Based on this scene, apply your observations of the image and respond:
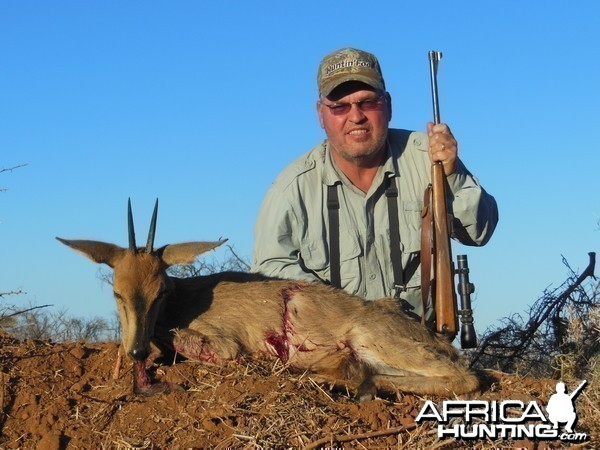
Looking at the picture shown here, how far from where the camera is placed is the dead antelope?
6121 mm

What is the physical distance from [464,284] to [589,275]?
2282 millimetres

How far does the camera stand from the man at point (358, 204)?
810cm

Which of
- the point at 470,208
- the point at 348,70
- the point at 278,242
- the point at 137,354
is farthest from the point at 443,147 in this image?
the point at 137,354

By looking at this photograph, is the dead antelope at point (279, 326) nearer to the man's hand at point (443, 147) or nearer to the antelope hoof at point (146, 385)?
the antelope hoof at point (146, 385)

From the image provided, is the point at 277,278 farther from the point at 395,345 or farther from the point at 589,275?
the point at 589,275

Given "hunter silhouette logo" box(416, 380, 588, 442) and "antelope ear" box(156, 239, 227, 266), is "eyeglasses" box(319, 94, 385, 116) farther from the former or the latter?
"hunter silhouette logo" box(416, 380, 588, 442)

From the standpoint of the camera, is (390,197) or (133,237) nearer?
(133,237)

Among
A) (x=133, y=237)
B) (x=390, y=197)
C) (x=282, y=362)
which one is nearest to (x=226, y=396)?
(x=282, y=362)

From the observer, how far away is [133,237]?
622 cm

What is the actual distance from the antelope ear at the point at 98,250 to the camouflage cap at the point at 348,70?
3139 millimetres

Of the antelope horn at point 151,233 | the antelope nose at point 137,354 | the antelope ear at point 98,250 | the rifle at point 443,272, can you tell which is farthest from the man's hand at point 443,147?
the antelope nose at point 137,354

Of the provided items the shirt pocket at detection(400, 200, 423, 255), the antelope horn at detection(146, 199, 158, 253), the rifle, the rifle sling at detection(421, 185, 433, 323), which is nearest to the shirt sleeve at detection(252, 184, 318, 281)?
the shirt pocket at detection(400, 200, 423, 255)

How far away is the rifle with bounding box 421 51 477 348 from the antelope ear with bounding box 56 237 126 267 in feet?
9.06

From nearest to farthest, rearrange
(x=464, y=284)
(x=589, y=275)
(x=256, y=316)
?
(x=256, y=316) → (x=464, y=284) → (x=589, y=275)
